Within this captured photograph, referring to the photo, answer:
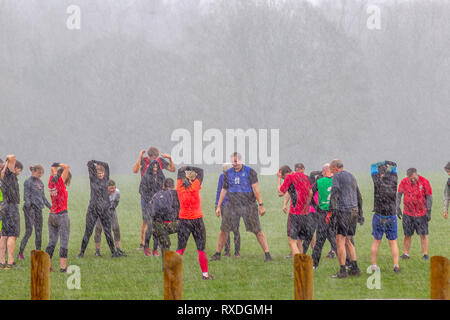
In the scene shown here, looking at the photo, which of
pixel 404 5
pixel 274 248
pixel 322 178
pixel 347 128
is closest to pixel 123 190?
pixel 347 128

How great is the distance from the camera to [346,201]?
9.82m

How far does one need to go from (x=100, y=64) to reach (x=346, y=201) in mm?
45870

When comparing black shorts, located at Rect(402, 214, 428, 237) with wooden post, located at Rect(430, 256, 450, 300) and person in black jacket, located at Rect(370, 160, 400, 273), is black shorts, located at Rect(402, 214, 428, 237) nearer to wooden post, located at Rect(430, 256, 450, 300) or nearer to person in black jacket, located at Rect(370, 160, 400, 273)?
person in black jacket, located at Rect(370, 160, 400, 273)

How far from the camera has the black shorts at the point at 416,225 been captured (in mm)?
11523

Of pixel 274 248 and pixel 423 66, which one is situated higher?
pixel 423 66

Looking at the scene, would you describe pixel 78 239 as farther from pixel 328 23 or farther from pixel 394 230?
pixel 328 23

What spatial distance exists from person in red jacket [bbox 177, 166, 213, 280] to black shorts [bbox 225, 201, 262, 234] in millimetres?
2004

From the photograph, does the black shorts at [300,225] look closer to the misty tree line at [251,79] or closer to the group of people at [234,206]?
the group of people at [234,206]

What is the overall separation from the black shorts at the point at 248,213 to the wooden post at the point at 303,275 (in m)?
6.76

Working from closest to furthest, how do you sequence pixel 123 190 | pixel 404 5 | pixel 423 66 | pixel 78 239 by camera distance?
pixel 78 239 < pixel 123 190 < pixel 423 66 < pixel 404 5

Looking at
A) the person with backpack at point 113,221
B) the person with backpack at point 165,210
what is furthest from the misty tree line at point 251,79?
the person with backpack at point 165,210

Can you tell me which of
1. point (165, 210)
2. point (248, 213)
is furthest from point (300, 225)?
point (165, 210)

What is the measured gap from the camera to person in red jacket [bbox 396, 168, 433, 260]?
11.3m
